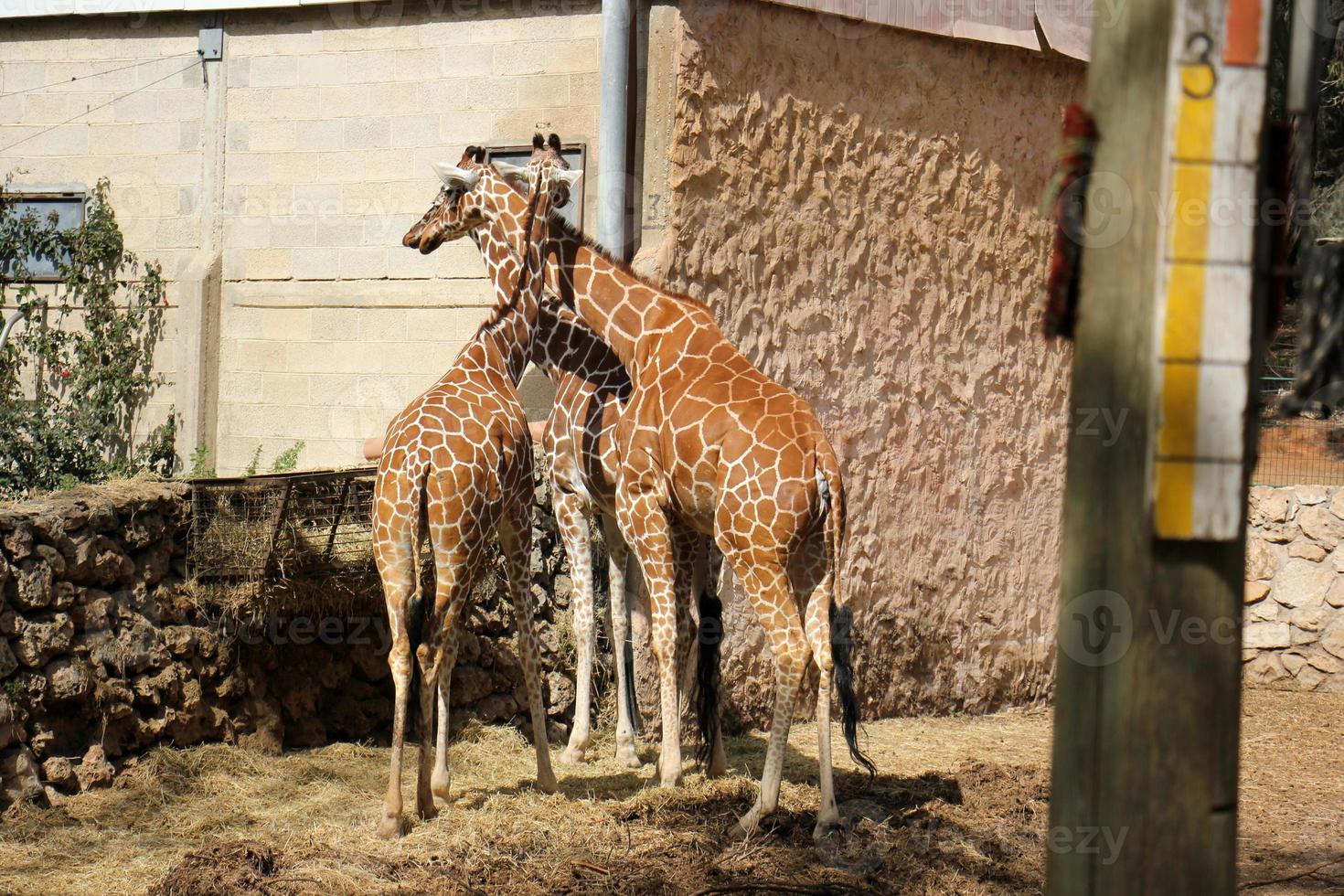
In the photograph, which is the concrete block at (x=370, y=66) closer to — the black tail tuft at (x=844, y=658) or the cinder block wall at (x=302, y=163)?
the cinder block wall at (x=302, y=163)

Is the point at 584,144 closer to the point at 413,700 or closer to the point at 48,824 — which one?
the point at 413,700

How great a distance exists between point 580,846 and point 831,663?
4.35ft

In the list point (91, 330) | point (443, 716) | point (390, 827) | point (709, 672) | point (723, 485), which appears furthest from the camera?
point (91, 330)

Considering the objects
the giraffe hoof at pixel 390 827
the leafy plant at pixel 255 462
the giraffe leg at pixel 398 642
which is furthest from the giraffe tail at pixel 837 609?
the leafy plant at pixel 255 462

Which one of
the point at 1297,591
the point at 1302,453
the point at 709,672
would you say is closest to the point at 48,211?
the point at 709,672

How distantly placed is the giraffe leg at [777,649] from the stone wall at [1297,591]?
235 inches

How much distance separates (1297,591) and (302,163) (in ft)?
27.2

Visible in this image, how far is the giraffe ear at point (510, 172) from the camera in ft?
22.4

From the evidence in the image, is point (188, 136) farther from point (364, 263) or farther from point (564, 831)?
point (564, 831)

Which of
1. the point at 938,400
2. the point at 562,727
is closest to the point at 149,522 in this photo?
the point at 562,727

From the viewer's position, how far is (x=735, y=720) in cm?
782

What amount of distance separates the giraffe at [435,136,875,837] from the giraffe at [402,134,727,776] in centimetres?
32

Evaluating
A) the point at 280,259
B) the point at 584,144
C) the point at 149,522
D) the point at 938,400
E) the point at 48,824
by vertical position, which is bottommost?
the point at 48,824

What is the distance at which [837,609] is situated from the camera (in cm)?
572
